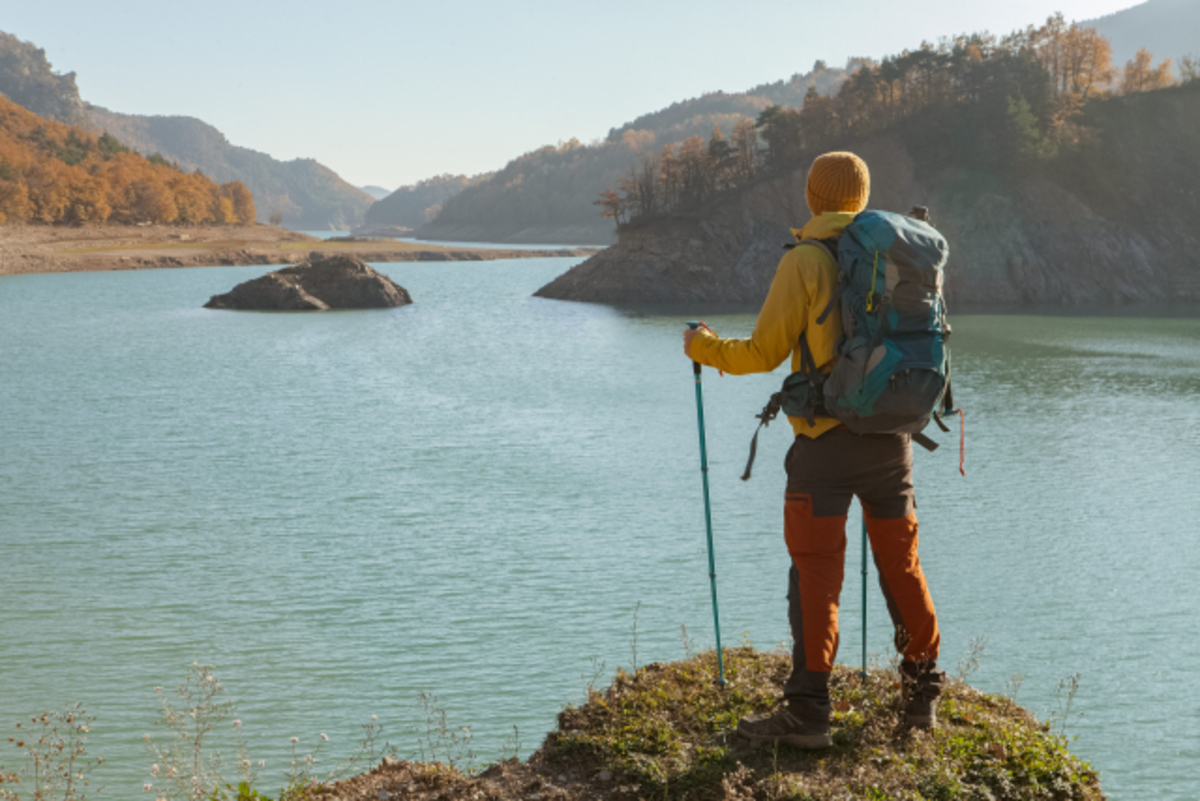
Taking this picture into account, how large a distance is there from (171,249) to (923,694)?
106122mm

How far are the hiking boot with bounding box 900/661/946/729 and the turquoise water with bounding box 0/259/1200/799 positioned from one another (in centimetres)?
251

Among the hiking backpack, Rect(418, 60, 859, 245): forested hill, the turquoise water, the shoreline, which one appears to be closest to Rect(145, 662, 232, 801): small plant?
the turquoise water

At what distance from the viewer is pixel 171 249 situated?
97688 mm

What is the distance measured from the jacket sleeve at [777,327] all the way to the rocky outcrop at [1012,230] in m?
45.9

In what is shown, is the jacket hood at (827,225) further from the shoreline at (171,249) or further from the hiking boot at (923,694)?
the shoreline at (171,249)

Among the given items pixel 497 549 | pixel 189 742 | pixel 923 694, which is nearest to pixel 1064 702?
pixel 923 694

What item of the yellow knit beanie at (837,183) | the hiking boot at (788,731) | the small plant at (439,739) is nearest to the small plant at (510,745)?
the small plant at (439,739)

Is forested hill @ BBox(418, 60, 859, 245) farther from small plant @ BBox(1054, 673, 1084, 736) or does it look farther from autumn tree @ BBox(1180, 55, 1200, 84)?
small plant @ BBox(1054, 673, 1084, 736)

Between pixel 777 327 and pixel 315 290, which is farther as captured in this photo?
pixel 315 290

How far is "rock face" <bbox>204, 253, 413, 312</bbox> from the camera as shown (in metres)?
47.4

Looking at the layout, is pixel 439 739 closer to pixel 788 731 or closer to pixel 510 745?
pixel 510 745

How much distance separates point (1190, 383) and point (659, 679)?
22507 mm

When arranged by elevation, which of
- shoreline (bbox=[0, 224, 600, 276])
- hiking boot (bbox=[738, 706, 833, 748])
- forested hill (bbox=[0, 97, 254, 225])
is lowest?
hiking boot (bbox=[738, 706, 833, 748])

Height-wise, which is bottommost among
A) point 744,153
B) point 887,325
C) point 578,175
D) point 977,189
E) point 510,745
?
point 510,745
